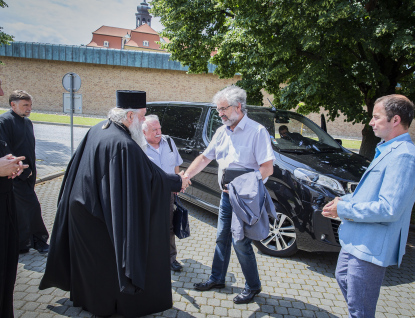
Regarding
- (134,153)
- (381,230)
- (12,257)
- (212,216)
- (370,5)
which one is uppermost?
(370,5)

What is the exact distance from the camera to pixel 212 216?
19.4 feet

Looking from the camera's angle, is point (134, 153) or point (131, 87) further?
point (131, 87)

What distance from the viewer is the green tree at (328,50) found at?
5762mm

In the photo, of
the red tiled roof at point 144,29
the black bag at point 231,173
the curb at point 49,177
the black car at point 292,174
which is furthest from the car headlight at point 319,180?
the red tiled roof at point 144,29

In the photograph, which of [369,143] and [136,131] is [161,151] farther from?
[369,143]

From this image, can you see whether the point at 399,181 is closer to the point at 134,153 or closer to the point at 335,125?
the point at 134,153

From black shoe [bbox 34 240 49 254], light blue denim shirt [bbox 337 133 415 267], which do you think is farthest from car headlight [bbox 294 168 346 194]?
black shoe [bbox 34 240 49 254]

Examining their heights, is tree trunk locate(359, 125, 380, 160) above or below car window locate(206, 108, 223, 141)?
below

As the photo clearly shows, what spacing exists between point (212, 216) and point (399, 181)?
4.22 meters

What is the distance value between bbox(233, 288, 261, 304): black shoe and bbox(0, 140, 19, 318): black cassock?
198 cm

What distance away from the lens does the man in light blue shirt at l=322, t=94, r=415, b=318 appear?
196 cm

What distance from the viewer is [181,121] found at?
5770mm

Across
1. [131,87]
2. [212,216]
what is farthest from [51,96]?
[212,216]

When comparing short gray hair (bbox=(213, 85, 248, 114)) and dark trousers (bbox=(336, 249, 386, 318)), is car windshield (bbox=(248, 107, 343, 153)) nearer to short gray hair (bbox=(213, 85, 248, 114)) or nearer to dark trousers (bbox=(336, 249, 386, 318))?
short gray hair (bbox=(213, 85, 248, 114))
